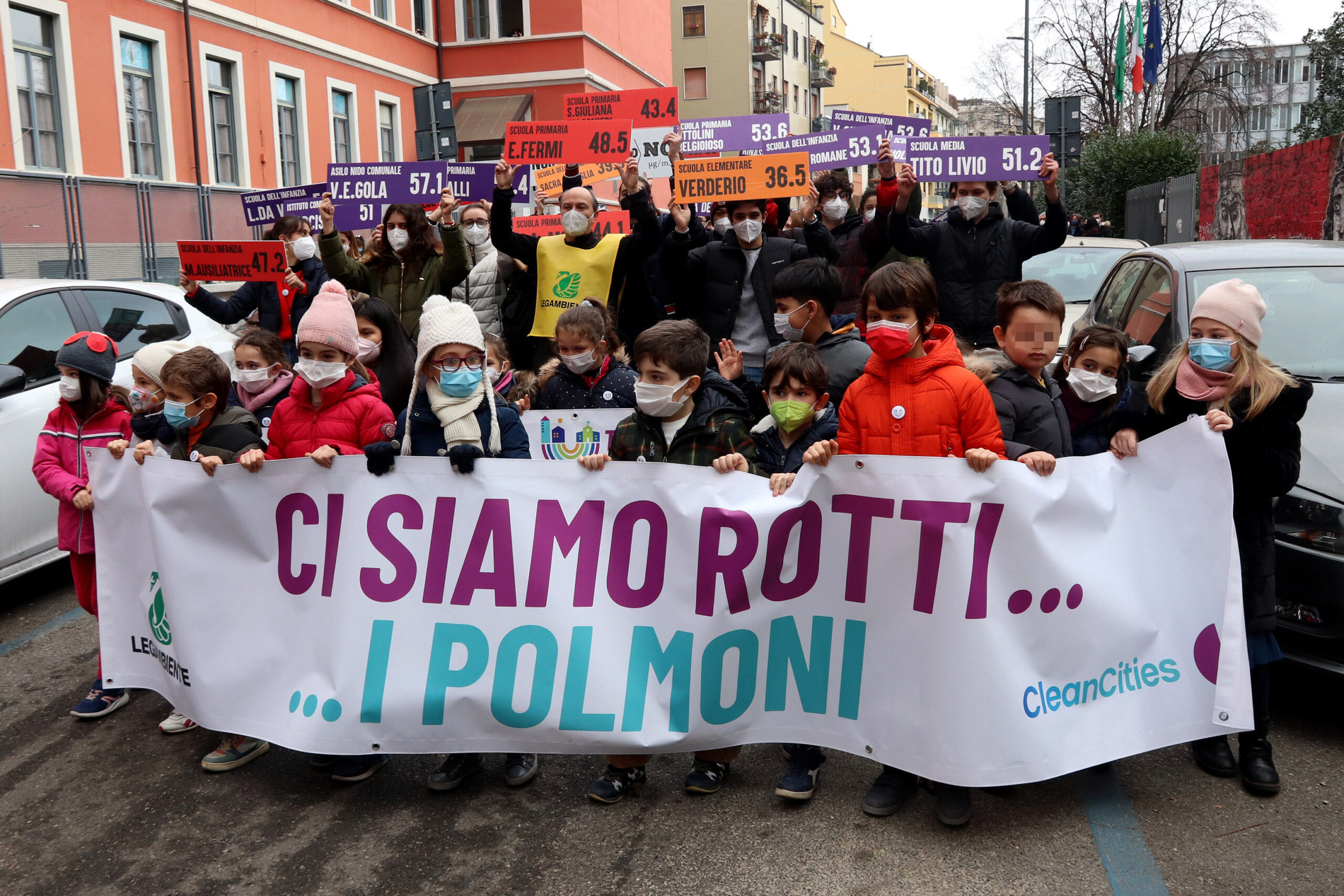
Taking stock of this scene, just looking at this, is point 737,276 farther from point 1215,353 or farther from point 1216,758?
point 1216,758

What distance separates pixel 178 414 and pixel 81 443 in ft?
2.68

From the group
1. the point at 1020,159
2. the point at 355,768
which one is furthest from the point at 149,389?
the point at 1020,159

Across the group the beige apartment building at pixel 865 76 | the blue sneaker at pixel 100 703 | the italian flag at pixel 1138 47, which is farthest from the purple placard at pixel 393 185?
the beige apartment building at pixel 865 76

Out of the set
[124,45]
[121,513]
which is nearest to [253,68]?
[124,45]

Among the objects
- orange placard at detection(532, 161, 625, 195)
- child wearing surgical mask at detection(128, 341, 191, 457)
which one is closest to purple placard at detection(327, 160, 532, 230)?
orange placard at detection(532, 161, 625, 195)

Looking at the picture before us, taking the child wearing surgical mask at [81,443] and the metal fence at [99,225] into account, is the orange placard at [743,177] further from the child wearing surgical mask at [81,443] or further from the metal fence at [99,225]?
the metal fence at [99,225]

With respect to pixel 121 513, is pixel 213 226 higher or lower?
higher

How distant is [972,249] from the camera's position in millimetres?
6242

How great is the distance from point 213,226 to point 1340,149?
17823mm

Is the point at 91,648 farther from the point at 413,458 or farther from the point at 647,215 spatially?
the point at 647,215

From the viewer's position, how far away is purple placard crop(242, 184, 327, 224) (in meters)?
8.78

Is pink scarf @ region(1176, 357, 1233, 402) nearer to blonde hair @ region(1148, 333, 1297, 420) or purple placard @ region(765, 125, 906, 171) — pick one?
blonde hair @ region(1148, 333, 1297, 420)

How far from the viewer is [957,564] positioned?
357cm

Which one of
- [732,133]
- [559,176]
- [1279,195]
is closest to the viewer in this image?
[732,133]
